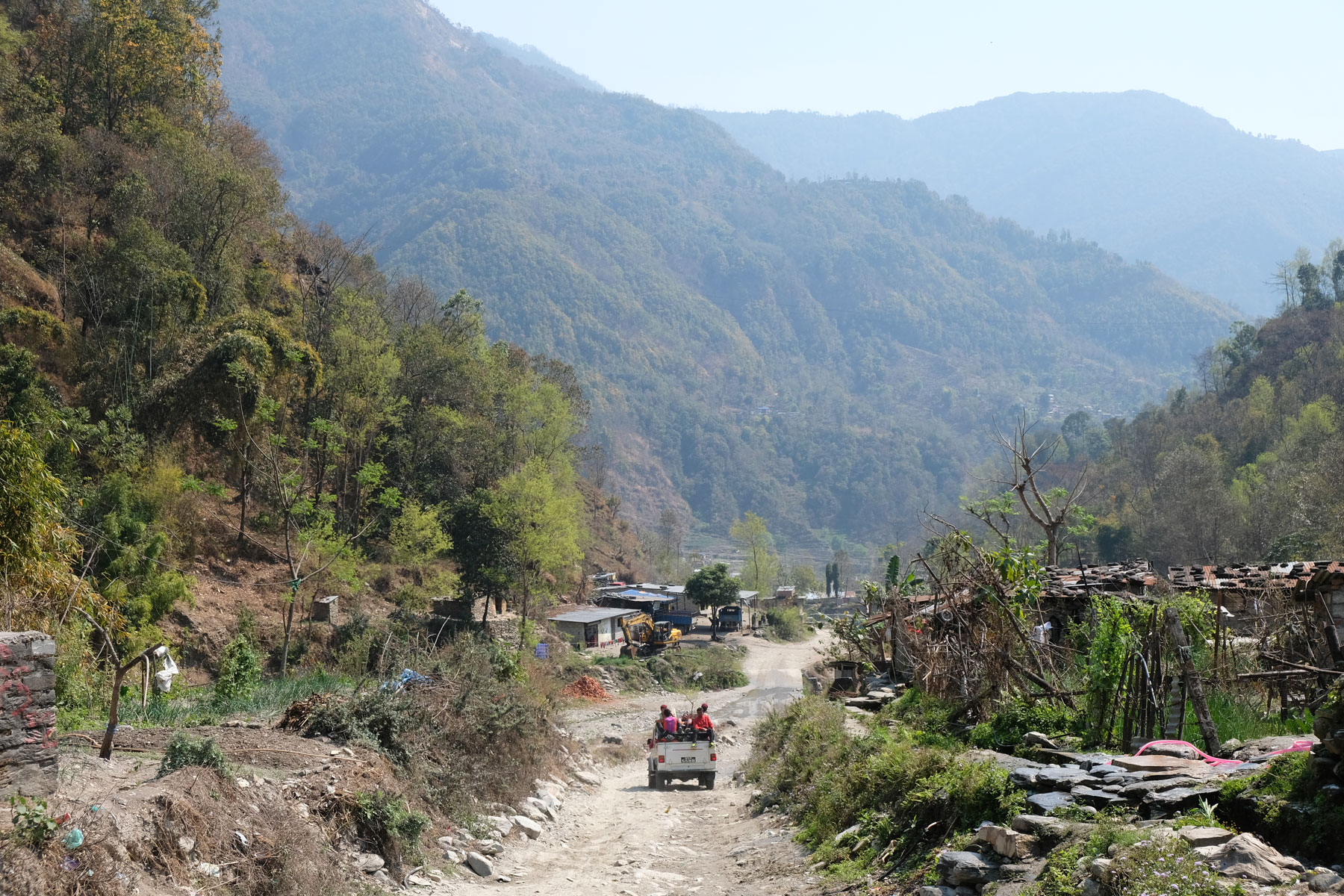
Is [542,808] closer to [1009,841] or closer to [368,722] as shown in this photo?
[368,722]

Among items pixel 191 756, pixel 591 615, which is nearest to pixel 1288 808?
pixel 191 756

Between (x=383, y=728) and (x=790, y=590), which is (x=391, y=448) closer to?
(x=383, y=728)

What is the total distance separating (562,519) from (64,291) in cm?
2250

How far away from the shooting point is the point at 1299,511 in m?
45.1

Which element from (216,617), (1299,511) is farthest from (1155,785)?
(1299,511)

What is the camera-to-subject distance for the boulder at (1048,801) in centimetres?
825

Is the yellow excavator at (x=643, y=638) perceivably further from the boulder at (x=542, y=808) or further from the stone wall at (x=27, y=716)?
the stone wall at (x=27, y=716)

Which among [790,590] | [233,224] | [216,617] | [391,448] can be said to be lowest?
[790,590]

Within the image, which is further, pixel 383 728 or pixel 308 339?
pixel 308 339

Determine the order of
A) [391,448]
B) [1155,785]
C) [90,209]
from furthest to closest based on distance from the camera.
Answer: [391,448]
[90,209]
[1155,785]

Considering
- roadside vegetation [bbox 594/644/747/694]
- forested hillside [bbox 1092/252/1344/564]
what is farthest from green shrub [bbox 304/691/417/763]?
forested hillside [bbox 1092/252/1344/564]

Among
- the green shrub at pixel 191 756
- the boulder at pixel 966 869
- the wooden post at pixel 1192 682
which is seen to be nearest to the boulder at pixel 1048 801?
the boulder at pixel 966 869

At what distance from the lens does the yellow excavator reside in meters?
52.9

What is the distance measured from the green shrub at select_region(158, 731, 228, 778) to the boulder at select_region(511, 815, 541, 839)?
6048 millimetres
